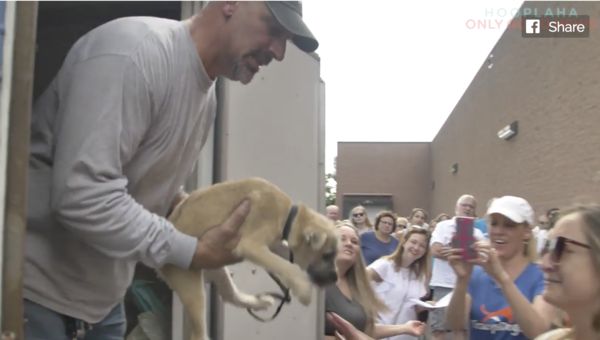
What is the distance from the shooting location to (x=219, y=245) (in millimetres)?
1963

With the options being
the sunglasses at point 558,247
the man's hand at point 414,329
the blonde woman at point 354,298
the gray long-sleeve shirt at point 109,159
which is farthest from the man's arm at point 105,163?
the man's hand at point 414,329

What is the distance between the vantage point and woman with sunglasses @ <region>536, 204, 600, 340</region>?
2287 mm

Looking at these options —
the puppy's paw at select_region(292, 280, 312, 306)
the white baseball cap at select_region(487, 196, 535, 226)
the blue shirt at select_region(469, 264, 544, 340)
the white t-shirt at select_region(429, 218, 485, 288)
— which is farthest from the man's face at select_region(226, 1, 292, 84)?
the white t-shirt at select_region(429, 218, 485, 288)

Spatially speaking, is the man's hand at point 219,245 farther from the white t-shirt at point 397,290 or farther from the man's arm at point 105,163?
the white t-shirt at point 397,290

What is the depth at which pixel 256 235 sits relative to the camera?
2.08 metres

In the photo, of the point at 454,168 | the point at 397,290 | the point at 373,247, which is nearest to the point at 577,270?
the point at 397,290

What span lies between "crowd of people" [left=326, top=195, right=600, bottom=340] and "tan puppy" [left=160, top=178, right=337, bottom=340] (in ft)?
2.78

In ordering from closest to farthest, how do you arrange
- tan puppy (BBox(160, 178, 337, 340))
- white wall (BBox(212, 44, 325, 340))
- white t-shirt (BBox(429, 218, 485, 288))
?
tan puppy (BBox(160, 178, 337, 340)) → white wall (BBox(212, 44, 325, 340)) → white t-shirt (BBox(429, 218, 485, 288))

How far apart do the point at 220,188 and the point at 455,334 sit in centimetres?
218

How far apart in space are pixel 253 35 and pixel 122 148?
512 millimetres

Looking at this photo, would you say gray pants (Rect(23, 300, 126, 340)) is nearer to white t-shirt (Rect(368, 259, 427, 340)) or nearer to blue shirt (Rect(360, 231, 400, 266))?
white t-shirt (Rect(368, 259, 427, 340))

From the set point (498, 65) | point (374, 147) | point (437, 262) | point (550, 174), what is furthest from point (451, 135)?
point (437, 262)

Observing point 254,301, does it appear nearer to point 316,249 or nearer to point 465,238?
point 316,249

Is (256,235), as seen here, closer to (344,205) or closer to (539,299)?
(539,299)
